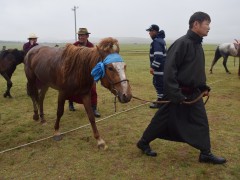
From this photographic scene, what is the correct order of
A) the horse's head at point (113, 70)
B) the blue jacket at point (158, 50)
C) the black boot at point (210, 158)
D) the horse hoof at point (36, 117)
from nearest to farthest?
the horse's head at point (113, 70), the black boot at point (210, 158), the horse hoof at point (36, 117), the blue jacket at point (158, 50)

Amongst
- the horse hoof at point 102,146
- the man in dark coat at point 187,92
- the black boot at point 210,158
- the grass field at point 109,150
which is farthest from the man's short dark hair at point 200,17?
the horse hoof at point 102,146

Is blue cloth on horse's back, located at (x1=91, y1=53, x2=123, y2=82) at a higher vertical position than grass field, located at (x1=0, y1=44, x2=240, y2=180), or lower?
higher

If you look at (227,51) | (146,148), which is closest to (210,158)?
(146,148)

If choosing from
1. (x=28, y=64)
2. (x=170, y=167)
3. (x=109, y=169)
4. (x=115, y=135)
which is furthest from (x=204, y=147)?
(x=28, y=64)

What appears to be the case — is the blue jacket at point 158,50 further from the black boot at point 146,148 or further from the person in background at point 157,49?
the black boot at point 146,148

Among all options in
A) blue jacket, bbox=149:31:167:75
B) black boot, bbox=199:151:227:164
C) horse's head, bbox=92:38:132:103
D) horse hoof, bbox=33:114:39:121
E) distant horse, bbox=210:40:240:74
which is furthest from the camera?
distant horse, bbox=210:40:240:74

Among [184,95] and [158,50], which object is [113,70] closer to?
[184,95]

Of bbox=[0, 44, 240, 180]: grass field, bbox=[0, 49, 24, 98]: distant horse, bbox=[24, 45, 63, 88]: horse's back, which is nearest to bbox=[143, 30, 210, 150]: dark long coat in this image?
bbox=[0, 44, 240, 180]: grass field

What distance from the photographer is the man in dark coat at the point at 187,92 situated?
11.9ft

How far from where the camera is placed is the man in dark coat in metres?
3.62

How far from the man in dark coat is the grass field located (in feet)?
1.21

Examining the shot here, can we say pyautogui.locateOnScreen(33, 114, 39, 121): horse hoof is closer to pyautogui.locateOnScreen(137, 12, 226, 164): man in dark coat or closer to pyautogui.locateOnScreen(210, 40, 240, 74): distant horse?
pyautogui.locateOnScreen(137, 12, 226, 164): man in dark coat

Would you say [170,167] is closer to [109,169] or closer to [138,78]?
[109,169]

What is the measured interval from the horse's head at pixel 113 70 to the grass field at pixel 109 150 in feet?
3.42
